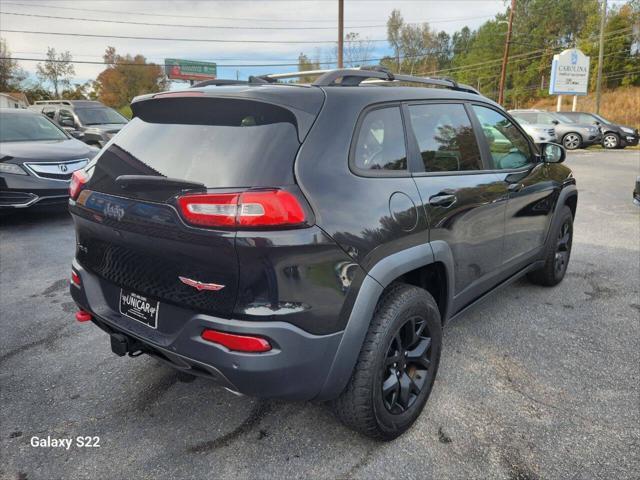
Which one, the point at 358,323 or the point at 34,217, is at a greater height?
the point at 358,323

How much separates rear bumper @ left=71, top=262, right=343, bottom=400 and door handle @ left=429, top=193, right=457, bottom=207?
0.94 m

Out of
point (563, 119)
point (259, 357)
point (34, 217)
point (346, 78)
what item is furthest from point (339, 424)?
point (563, 119)

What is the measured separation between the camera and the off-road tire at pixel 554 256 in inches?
163

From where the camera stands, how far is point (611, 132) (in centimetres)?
2033

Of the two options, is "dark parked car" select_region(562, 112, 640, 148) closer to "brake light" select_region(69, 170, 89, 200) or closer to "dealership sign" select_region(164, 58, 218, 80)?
"brake light" select_region(69, 170, 89, 200)

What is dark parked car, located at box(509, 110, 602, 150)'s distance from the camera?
19906 millimetres

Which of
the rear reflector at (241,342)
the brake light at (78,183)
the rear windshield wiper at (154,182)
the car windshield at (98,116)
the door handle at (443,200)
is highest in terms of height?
the car windshield at (98,116)

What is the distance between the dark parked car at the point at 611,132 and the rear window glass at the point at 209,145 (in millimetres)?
21905

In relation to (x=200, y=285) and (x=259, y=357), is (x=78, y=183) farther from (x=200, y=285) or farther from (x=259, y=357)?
(x=259, y=357)

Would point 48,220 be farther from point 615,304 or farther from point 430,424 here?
point 615,304

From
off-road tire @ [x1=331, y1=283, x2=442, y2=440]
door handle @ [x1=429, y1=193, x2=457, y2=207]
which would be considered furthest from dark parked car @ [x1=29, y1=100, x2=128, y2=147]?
off-road tire @ [x1=331, y1=283, x2=442, y2=440]

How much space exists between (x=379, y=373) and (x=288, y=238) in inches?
31.4

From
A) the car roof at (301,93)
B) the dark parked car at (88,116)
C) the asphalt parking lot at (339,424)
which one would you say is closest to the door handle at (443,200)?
the car roof at (301,93)

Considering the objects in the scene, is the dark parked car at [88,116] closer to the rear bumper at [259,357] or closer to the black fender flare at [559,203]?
the black fender flare at [559,203]
